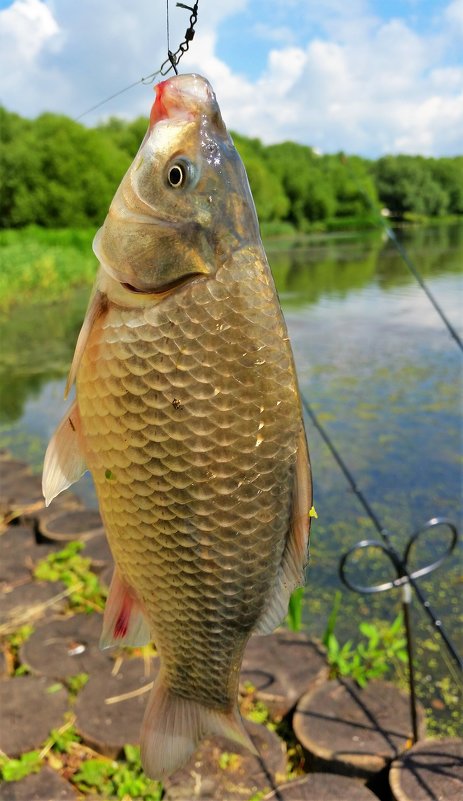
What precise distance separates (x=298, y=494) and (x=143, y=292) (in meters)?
0.46

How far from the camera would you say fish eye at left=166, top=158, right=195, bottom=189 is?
3.49 ft

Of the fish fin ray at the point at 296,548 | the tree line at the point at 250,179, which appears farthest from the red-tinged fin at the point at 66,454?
the tree line at the point at 250,179

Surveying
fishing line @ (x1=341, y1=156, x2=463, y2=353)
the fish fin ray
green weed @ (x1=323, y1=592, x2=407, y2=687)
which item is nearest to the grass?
fishing line @ (x1=341, y1=156, x2=463, y2=353)

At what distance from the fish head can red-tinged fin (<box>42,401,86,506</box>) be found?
0.90 feet

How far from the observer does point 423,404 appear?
32.0 feet

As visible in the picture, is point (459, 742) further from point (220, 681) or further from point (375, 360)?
point (375, 360)

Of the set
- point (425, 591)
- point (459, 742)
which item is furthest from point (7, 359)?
point (459, 742)

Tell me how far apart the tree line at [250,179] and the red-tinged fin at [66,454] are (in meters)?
3.11

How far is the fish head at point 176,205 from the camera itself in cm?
106

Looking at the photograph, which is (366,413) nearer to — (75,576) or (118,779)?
(75,576)

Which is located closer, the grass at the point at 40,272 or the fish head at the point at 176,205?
the fish head at the point at 176,205

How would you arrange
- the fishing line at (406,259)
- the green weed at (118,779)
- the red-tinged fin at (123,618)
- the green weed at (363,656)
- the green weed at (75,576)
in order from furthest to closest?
the green weed at (75,576), the fishing line at (406,259), the green weed at (363,656), the green weed at (118,779), the red-tinged fin at (123,618)

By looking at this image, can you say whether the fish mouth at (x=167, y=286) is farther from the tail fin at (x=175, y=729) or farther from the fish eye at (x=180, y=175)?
the tail fin at (x=175, y=729)

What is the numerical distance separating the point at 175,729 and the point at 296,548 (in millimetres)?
478
